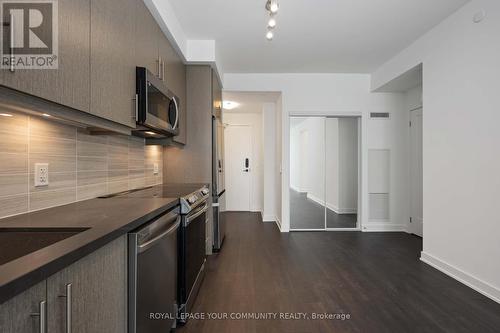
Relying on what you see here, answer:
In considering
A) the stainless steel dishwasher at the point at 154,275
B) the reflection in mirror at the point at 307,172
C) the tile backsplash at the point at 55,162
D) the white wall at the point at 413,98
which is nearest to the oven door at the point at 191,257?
the stainless steel dishwasher at the point at 154,275

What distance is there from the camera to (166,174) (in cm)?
315

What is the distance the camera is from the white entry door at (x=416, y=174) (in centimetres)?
403

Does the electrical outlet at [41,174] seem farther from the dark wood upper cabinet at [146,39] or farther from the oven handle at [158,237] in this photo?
the dark wood upper cabinet at [146,39]

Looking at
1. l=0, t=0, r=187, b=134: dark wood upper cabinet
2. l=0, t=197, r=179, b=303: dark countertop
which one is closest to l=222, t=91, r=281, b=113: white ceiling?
l=0, t=0, r=187, b=134: dark wood upper cabinet

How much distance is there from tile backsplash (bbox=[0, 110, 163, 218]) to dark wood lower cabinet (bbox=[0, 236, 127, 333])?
0.62 m

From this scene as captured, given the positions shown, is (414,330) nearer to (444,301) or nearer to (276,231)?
(444,301)

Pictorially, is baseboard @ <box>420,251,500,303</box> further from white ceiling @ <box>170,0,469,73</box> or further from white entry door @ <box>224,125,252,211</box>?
white entry door @ <box>224,125,252,211</box>

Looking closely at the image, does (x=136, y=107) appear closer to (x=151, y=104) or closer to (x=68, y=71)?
(x=151, y=104)

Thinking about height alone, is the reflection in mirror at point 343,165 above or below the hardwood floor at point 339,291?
above

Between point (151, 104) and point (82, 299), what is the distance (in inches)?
55.3

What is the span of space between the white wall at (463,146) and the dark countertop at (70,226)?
2707 millimetres

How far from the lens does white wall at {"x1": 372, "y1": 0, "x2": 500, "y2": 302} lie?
2.18m

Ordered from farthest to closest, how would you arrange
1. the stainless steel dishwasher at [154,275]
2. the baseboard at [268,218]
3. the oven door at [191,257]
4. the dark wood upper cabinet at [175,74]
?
the baseboard at [268,218] → the dark wood upper cabinet at [175,74] → the oven door at [191,257] → the stainless steel dishwasher at [154,275]
